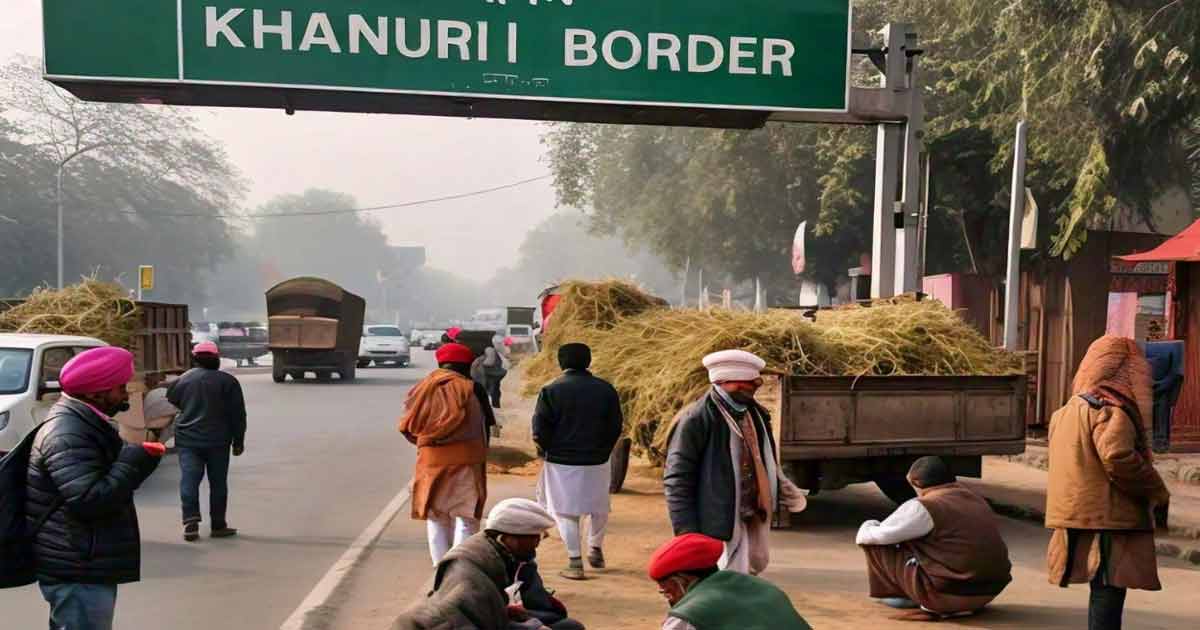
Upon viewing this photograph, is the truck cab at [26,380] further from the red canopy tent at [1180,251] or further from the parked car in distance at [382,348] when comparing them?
the parked car in distance at [382,348]

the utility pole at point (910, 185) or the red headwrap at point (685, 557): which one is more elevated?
the utility pole at point (910, 185)

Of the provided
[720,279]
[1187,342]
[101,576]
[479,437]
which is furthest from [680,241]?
[101,576]

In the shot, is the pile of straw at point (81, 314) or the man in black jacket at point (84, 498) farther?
the pile of straw at point (81, 314)

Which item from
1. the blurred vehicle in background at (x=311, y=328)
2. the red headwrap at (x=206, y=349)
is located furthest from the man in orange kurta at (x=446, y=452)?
the blurred vehicle in background at (x=311, y=328)

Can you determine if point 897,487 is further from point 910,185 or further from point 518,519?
point 518,519

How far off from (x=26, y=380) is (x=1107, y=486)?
966 centimetres

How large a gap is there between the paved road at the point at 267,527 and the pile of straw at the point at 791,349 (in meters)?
2.81

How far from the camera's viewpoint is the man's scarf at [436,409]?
7098 millimetres

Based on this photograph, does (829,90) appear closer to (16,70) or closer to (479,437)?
(479,437)

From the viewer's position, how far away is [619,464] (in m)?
11.5

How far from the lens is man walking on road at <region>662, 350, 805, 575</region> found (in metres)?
5.43

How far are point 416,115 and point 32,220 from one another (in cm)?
4924

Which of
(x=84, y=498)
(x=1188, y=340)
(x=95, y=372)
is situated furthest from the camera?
(x=1188, y=340)

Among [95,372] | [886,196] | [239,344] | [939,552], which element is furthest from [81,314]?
[239,344]
